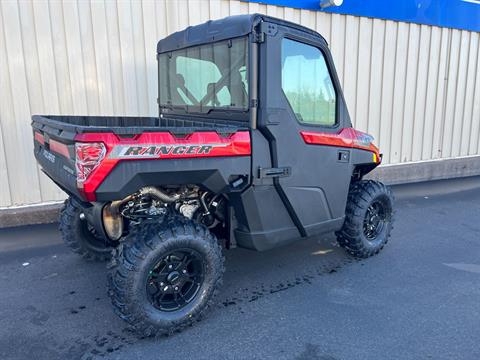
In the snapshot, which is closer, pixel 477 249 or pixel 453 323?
pixel 453 323

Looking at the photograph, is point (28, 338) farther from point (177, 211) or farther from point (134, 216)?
point (177, 211)

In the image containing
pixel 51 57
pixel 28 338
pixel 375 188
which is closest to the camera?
pixel 28 338

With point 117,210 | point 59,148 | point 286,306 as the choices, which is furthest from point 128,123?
point 286,306

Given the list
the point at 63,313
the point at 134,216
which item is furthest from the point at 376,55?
the point at 63,313

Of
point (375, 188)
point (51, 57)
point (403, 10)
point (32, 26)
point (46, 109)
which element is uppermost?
point (403, 10)

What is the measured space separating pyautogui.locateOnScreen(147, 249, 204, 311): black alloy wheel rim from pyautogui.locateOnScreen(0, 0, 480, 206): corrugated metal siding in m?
3.01

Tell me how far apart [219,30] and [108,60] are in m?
2.61

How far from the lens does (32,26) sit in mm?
4664

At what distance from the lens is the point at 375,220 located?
13.8ft

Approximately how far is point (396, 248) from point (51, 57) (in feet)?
15.8

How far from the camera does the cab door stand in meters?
2.92

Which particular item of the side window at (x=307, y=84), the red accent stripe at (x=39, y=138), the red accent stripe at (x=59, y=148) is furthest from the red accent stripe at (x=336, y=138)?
the red accent stripe at (x=39, y=138)

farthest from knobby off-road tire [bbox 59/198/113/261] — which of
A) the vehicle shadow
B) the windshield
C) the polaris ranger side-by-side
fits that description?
the windshield

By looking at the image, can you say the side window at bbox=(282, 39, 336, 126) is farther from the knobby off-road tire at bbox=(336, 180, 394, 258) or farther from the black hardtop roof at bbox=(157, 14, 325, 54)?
the knobby off-road tire at bbox=(336, 180, 394, 258)
